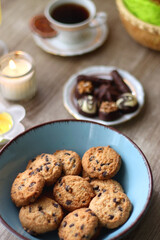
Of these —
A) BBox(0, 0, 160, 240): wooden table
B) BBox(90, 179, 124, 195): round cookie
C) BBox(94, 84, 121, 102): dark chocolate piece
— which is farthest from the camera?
BBox(94, 84, 121, 102): dark chocolate piece

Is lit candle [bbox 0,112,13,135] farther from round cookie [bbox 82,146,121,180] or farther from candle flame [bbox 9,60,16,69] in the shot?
Result: round cookie [bbox 82,146,121,180]

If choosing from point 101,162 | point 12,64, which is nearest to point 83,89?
point 12,64

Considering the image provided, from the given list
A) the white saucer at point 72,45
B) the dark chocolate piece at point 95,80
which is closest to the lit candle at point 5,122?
the dark chocolate piece at point 95,80

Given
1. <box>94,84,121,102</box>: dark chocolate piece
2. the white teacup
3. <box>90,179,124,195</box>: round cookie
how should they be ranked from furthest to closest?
the white teacup → <box>94,84,121,102</box>: dark chocolate piece → <box>90,179,124,195</box>: round cookie

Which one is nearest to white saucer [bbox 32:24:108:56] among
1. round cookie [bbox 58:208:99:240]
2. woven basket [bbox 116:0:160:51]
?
woven basket [bbox 116:0:160:51]

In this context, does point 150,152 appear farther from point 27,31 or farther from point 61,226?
point 27,31

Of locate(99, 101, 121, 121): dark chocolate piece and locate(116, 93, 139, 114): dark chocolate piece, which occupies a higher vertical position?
Answer: locate(99, 101, 121, 121): dark chocolate piece

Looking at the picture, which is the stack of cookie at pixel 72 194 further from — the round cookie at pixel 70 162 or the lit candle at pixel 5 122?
the lit candle at pixel 5 122
